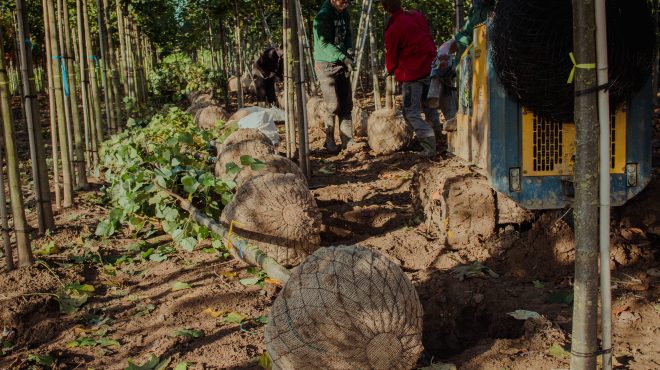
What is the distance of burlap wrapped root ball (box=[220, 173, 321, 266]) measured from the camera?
Result: 15.0ft

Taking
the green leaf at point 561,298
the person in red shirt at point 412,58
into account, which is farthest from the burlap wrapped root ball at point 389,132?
the green leaf at point 561,298

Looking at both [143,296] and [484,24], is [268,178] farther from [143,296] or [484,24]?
[484,24]

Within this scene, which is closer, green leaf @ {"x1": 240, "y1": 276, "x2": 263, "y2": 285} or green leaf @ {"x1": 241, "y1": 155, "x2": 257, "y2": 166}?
green leaf @ {"x1": 240, "y1": 276, "x2": 263, "y2": 285}

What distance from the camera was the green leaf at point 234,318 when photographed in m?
3.62

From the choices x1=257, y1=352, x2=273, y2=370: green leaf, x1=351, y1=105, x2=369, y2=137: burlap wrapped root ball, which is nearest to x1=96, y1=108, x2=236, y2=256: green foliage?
x1=257, y1=352, x2=273, y2=370: green leaf

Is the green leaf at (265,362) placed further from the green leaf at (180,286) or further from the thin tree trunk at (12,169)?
the thin tree trunk at (12,169)

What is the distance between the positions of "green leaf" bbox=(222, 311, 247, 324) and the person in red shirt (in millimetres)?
4391

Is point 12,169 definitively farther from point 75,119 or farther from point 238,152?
point 75,119

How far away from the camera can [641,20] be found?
3.72m

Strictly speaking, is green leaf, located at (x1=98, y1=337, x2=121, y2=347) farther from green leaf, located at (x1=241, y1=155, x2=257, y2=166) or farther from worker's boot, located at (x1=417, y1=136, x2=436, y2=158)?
worker's boot, located at (x1=417, y1=136, x2=436, y2=158)

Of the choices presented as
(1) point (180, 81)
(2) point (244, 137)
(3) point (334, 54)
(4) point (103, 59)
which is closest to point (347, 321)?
(2) point (244, 137)

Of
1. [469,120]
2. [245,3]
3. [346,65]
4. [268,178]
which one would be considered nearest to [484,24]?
[469,120]

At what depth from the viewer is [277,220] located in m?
4.59

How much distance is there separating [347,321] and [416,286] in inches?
47.6
